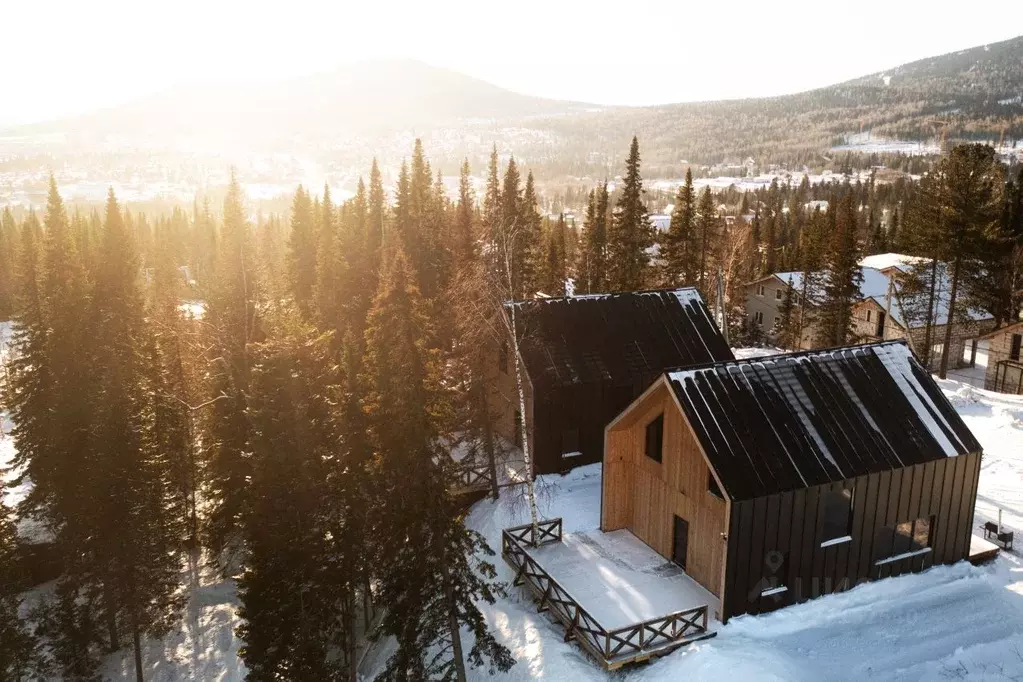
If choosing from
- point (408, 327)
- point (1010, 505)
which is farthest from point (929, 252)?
point (408, 327)

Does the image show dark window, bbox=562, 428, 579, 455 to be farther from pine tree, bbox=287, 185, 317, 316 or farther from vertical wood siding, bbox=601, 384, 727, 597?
pine tree, bbox=287, 185, 317, 316

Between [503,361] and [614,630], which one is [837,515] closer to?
[614,630]

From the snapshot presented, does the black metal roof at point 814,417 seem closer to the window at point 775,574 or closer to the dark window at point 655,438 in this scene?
the window at point 775,574

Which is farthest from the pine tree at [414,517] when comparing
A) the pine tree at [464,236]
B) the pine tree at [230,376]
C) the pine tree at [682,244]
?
the pine tree at [682,244]

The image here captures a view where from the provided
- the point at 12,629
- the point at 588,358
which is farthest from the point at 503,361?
the point at 12,629

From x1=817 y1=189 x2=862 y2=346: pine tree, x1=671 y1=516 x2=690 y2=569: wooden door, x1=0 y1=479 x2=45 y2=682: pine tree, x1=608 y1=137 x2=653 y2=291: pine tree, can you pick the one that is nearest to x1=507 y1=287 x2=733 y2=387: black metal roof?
x1=671 y1=516 x2=690 y2=569: wooden door

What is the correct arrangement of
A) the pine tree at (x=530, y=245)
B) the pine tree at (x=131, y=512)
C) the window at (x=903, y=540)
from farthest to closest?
the pine tree at (x=530, y=245), the pine tree at (x=131, y=512), the window at (x=903, y=540)
